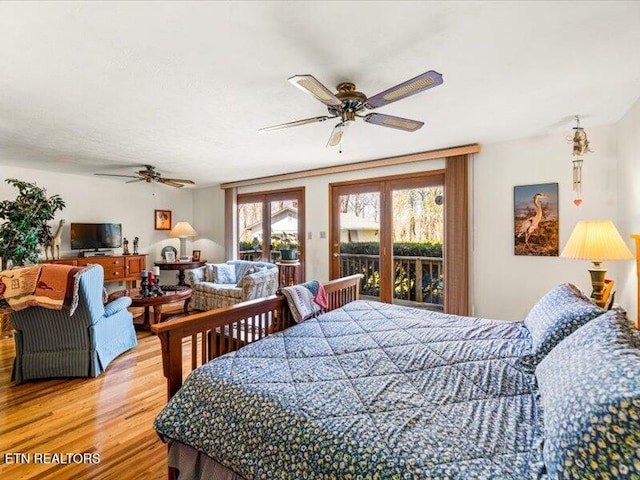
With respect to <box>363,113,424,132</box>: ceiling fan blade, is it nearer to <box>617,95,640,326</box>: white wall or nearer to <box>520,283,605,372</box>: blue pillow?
<box>520,283,605,372</box>: blue pillow

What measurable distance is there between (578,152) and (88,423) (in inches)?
187

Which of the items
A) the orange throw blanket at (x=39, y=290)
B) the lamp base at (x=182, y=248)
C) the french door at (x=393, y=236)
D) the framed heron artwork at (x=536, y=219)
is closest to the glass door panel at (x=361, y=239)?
the french door at (x=393, y=236)

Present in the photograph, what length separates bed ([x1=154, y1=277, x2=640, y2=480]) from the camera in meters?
0.88

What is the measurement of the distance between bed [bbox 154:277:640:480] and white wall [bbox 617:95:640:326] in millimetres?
1234

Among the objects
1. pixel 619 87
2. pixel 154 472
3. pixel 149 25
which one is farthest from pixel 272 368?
pixel 619 87

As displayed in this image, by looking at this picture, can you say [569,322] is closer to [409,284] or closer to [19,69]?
[409,284]

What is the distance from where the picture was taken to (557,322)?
161 centimetres

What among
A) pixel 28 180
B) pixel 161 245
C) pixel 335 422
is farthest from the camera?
pixel 161 245

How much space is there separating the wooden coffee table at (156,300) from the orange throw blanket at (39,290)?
46.0 inches

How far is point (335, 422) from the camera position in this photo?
3.72 feet

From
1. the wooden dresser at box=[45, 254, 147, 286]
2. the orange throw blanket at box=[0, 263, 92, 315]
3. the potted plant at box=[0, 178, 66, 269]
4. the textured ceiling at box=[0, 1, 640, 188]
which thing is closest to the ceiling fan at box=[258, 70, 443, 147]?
the textured ceiling at box=[0, 1, 640, 188]

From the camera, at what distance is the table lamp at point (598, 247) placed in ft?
7.58

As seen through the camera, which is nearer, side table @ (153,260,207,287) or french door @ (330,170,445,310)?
french door @ (330,170,445,310)

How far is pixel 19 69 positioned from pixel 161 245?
16.8 ft
